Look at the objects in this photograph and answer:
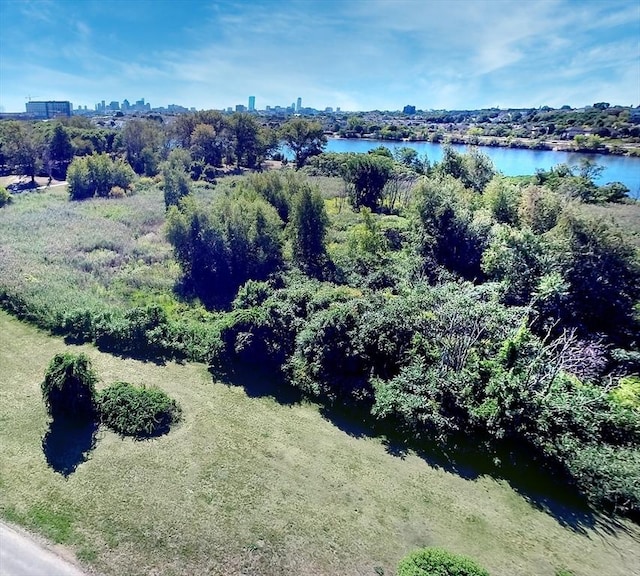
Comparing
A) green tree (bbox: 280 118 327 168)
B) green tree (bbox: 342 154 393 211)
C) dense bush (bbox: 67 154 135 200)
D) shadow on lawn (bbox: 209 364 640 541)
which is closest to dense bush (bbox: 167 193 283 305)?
shadow on lawn (bbox: 209 364 640 541)

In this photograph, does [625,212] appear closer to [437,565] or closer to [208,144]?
[437,565]

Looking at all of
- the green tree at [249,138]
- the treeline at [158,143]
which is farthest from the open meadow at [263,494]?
the green tree at [249,138]

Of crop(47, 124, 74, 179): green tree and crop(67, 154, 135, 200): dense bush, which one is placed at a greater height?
crop(47, 124, 74, 179): green tree

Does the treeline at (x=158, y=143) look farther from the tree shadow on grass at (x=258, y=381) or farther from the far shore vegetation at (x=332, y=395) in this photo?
the tree shadow on grass at (x=258, y=381)

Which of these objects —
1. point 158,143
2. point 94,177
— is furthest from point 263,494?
point 158,143

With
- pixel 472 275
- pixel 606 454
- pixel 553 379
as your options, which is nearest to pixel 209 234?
pixel 472 275

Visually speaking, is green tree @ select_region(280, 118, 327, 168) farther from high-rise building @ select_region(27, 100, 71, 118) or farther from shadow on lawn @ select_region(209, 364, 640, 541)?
high-rise building @ select_region(27, 100, 71, 118)
